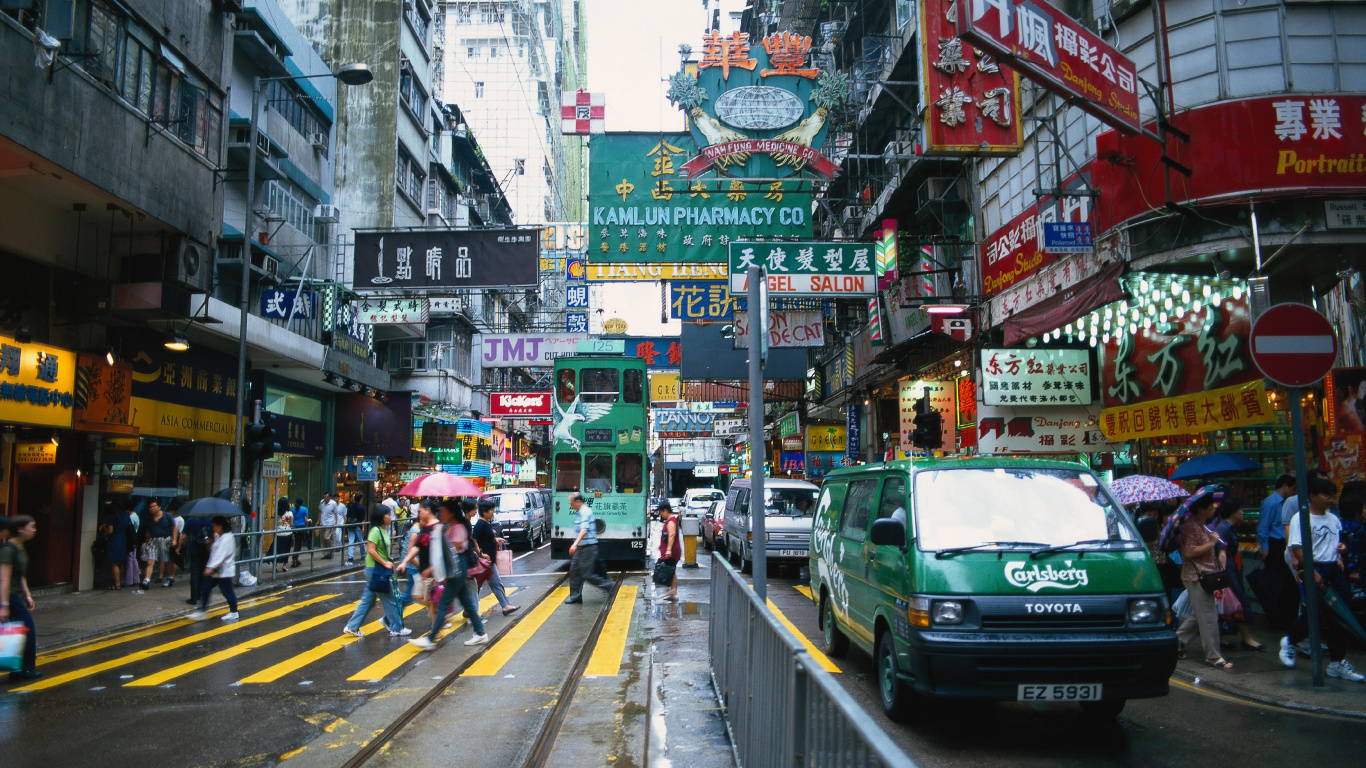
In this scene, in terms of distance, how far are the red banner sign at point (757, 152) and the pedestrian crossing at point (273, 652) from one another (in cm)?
912

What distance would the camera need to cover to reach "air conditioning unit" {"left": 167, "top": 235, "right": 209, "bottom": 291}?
53.6 feet

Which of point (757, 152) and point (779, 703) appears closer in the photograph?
point (779, 703)

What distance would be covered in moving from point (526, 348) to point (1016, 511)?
19510mm

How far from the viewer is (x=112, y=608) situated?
47.0 feet

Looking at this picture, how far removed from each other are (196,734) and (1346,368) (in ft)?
41.9

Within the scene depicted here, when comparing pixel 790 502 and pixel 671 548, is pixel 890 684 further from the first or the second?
pixel 790 502

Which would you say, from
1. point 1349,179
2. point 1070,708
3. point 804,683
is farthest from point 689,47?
point 804,683

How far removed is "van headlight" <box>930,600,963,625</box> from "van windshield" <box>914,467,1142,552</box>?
1.53ft

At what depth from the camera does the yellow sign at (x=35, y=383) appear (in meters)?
13.8

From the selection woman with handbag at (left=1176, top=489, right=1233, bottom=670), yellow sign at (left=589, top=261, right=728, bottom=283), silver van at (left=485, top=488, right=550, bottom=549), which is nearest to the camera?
woman with handbag at (left=1176, top=489, right=1233, bottom=670)

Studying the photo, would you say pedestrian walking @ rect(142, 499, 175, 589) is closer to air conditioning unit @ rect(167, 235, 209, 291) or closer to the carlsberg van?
air conditioning unit @ rect(167, 235, 209, 291)

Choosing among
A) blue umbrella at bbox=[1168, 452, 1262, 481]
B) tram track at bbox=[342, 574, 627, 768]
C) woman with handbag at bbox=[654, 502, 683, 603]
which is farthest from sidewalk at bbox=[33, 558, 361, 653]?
blue umbrella at bbox=[1168, 452, 1262, 481]

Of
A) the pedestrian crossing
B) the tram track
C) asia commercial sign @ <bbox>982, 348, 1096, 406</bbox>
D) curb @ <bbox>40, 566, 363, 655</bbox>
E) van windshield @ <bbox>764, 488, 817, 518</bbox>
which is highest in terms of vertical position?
asia commercial sign @ <bbox>982, 348, 1096, 406</bbox>

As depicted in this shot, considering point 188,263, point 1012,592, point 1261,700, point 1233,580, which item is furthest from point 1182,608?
point 188,263
